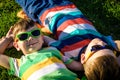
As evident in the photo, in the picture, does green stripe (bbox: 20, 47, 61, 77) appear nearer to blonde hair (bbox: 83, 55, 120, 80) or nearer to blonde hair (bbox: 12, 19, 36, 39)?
blonde hair (bbox: 12, 19, 36, 39)

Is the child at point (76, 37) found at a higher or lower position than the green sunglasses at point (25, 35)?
lower

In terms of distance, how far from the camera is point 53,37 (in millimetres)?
6004

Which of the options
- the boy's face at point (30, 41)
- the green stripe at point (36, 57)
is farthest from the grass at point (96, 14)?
the green stripe at point (36, 57)

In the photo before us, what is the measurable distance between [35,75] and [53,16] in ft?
4.29

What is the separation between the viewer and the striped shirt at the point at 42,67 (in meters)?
4.91

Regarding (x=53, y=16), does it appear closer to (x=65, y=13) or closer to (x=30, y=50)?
(x=65, y=13)

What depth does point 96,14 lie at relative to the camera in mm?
6531

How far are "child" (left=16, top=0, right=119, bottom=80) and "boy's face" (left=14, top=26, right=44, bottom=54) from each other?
34 cm

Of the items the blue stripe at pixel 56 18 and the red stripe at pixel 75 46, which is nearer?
the red stripe at pixel 75 46

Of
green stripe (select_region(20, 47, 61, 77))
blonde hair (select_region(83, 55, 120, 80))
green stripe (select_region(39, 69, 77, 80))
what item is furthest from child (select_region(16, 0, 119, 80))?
green stripe (select_region(20, 47, 61, 77))

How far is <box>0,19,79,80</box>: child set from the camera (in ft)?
16.2

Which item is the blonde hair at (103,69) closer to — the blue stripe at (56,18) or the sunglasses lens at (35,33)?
the sunglasses lens at (35,33)

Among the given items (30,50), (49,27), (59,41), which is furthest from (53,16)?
(30,50)

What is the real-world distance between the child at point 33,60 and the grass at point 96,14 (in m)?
0.85
